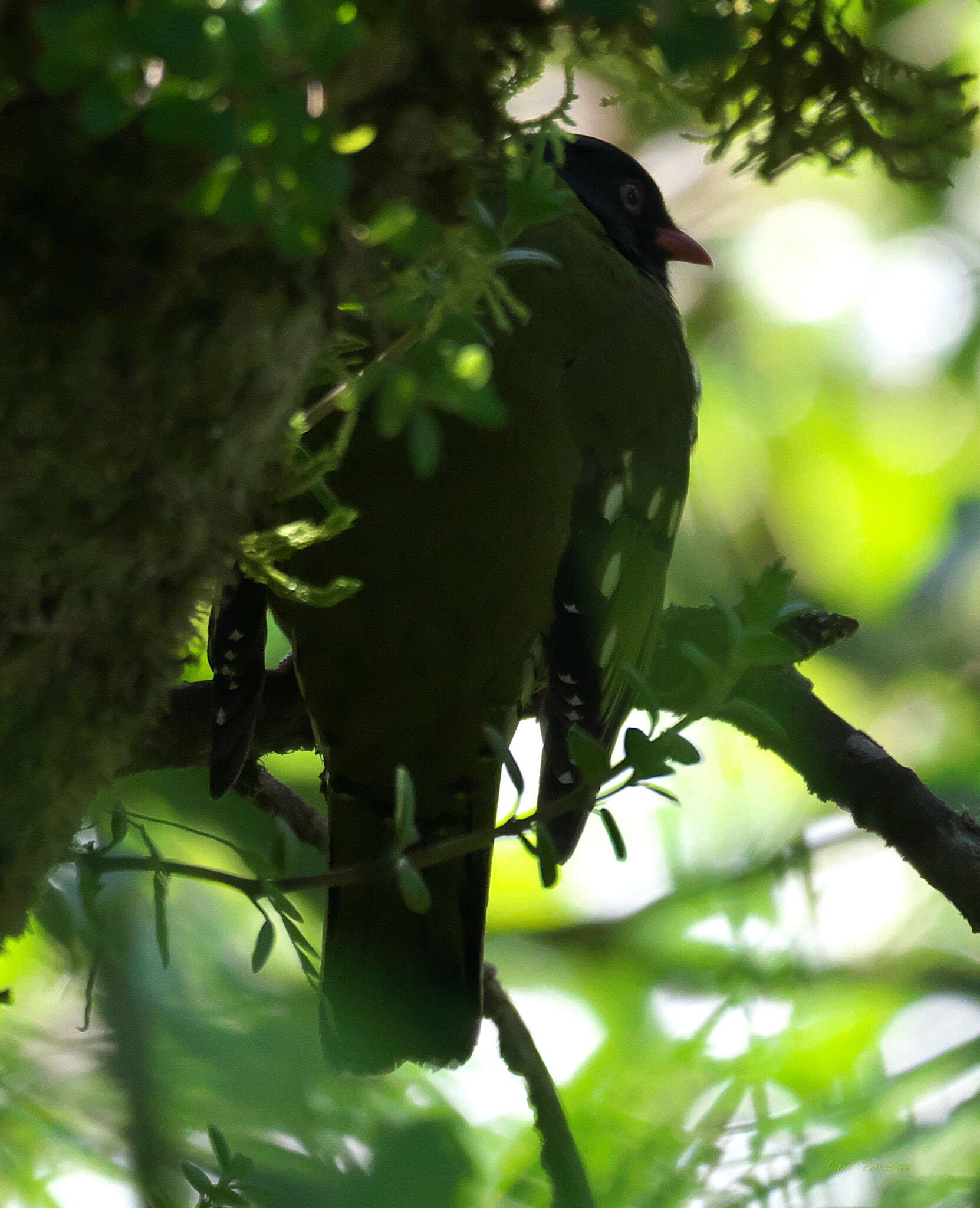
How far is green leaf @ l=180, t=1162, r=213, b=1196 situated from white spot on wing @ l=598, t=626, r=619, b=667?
42.9 inches

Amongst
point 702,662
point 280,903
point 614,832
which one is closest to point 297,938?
point 280,903

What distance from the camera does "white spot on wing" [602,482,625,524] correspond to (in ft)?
6.88

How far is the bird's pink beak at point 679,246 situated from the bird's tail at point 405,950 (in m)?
1.63

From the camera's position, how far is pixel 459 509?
192 centimetres

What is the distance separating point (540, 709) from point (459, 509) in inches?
16.6

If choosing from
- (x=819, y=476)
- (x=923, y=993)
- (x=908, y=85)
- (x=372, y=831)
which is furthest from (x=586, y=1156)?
(x=819, y=476)

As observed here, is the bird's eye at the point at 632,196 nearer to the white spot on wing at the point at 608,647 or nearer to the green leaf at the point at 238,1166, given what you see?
the white spot on wing at the point at 608,647

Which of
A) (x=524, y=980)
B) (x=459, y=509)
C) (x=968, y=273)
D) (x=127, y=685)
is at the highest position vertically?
(x=968, y=273)

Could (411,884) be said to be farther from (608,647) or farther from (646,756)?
(608,647)

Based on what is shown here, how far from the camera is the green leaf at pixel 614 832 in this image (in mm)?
981

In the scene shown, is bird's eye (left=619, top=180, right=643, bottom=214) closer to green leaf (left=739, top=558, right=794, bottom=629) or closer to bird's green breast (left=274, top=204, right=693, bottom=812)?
bird's green breast (left=274, top=204, right=693, bottom=812)

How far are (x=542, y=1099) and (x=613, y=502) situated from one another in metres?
0.95

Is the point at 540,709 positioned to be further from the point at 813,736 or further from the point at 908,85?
the point at 908,85

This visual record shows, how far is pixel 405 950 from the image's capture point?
211 centimetres
